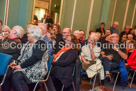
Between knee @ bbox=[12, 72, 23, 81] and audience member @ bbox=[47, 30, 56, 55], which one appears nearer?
knee @ bbox=[12, 72, 23, 81]

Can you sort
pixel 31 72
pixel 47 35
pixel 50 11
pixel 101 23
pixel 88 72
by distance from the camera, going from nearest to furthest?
pixel 31 72, pixel 88 72, pixel 47 35, pixel 50 11, pixel 101 23

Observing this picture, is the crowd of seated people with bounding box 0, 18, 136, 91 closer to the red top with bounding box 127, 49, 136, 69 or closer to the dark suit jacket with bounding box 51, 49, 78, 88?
the dark suit jacket with bounding box 51, 49, 78, 88

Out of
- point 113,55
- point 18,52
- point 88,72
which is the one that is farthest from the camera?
point 113,55

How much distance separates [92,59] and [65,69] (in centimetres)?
113

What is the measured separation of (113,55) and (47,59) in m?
2.35

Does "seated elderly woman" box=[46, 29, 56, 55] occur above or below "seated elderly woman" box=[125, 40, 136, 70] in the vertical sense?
above

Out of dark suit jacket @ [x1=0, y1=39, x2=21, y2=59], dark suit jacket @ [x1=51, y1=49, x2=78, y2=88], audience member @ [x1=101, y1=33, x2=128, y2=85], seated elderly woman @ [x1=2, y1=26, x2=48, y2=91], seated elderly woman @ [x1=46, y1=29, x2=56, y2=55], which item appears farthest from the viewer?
audience member @ [x1=101, y1=33, x2=128, y2=85]

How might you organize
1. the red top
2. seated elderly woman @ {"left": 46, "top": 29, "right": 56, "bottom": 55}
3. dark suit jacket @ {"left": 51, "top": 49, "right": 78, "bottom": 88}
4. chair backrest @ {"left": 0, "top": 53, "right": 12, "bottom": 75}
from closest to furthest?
chair backrest @ {"left": 0, "top": 53, "right": 12, "bottom": 75} → dark suit jacket @ {"left": 51, "top": 49, "right": 78, "bottom": 88} → seated elderly woman @ {"left": 46, "top": 29, "right": 56, "bottom": 55} → the red top

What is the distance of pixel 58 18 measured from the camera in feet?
25.7

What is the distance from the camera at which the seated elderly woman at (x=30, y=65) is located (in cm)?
317

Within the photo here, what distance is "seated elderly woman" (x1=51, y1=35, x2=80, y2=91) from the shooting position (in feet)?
12.5

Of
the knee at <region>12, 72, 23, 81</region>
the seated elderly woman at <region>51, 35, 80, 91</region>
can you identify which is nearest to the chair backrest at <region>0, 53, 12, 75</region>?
the knee at <region>12, 72, 23, 81</region>

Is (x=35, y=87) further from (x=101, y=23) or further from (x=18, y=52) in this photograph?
(x=101, y=23)

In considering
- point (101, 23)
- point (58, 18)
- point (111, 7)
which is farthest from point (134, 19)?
point (58, 18)
